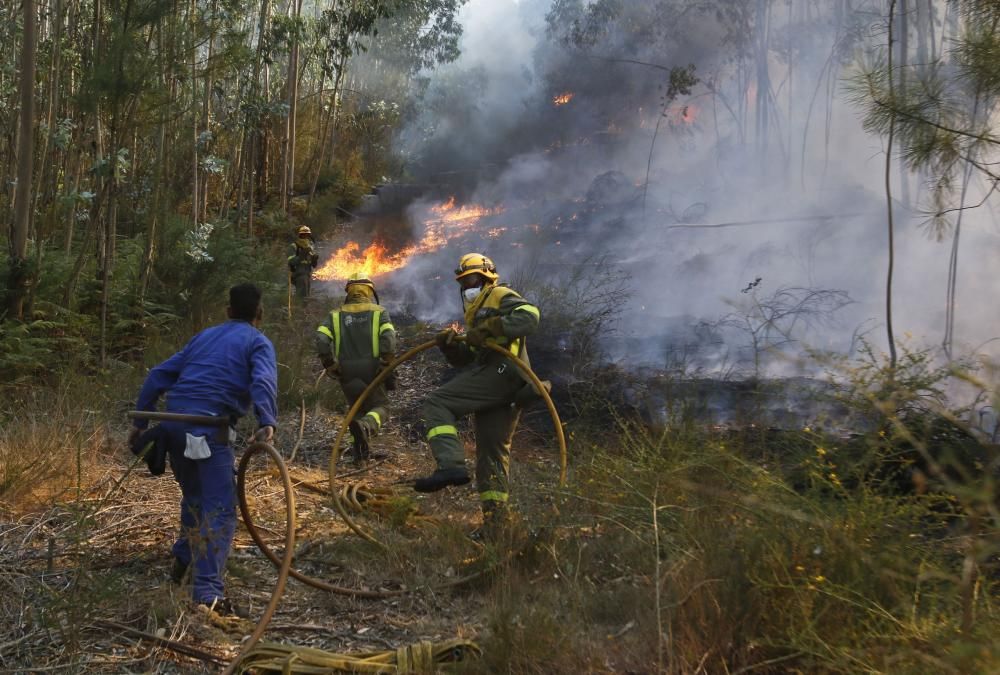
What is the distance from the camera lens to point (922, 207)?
54.8ft

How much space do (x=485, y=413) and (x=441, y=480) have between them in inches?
27.1

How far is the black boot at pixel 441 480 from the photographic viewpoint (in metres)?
5.21

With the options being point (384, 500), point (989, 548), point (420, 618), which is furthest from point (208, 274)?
point (989, 548)

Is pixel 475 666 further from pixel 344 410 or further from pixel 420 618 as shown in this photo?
pixel 344 410

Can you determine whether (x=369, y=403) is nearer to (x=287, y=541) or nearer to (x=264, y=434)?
(x=264, y=434)

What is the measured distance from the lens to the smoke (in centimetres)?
1312

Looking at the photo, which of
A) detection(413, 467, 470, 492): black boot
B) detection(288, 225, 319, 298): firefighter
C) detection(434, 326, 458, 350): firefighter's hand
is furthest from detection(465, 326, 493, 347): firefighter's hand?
detection(288, 225, 319, 298): firefighter

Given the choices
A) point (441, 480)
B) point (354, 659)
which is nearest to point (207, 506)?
point (354, 659)

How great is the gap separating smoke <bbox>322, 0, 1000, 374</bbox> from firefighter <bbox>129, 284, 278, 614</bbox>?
4146 millimetres

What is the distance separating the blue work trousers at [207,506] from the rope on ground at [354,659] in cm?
76

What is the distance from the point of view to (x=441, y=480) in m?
5.22

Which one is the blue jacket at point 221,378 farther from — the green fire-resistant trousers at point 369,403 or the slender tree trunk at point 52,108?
the slender tree trunk at point 52,108

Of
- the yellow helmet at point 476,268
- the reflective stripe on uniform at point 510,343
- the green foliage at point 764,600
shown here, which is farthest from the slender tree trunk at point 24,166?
the green foliage at point 764,600

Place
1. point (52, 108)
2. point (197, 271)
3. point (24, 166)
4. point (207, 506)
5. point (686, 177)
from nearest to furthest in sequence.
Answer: point (207, 506) < point (24, 166) < point (52, 108) < point (197, 271) < point (686, 177)
